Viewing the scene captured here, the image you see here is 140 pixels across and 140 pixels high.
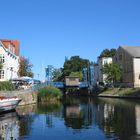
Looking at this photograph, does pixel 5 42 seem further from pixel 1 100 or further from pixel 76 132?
pixel 76 132

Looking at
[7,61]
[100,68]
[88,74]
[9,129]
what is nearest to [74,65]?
[88,74]

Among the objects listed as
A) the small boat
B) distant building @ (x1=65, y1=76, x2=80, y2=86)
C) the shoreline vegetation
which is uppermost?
distant building @ (x1=65, y1=76, x2=80, y2=86)

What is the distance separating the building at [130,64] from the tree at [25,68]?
30.6m

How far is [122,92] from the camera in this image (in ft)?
341

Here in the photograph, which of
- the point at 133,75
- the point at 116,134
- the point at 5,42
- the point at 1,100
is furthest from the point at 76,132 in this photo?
the point at 133,75

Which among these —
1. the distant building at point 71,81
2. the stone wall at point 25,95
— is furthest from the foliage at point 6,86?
the distant building at point 71,81

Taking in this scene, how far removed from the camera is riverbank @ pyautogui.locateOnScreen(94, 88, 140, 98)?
97.6 metres

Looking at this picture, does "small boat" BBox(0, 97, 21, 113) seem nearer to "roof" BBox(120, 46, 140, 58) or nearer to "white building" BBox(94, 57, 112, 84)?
"roof" BBox(120, 46, 140, 58)

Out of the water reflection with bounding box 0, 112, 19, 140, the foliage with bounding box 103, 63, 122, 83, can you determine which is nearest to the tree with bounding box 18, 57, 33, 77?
the foliage with bounding box 103, 63, 122, 83

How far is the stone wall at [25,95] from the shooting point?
65.6 meters

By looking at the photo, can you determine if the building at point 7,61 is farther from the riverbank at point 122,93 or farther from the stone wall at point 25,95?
the riverbank at point 122,93

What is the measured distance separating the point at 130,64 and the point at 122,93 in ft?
57.9

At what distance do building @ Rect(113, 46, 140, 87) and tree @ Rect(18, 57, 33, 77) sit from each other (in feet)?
100

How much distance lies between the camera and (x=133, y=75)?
115 metres
